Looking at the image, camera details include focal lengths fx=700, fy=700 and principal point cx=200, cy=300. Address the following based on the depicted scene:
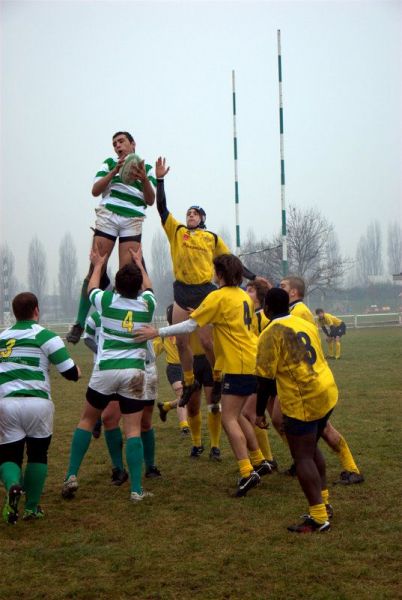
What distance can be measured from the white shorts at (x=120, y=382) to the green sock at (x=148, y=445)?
1.18m

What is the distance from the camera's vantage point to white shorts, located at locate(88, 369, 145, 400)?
675 centimetres

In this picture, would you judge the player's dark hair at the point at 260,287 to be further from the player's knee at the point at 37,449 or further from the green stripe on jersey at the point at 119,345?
the player's knee at the point at 37,449

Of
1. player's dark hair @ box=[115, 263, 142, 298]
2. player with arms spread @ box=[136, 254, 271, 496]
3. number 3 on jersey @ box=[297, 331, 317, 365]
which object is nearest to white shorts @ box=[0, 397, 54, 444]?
player with arms spread @ box=[136, 254, 271, 496]

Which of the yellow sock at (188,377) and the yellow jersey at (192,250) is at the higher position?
the yellow jersey at (192,250)

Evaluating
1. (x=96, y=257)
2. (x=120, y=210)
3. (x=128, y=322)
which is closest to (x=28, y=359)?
(x=128, y=322)

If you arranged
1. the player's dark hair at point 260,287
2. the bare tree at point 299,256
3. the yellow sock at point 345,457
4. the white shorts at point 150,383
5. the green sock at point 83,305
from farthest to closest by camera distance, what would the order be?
1. the bare tree at point 299,256
2. the player's dark hair at point 260,287
3. the green sock at point 83,305
4. the white shorts at point 150,383
5. the yellow sock at point 345,457

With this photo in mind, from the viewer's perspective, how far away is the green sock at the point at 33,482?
6254 mm

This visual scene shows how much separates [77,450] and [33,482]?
2.37 feet

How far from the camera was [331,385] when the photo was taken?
5848 millimetres

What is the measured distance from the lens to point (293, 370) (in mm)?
5688

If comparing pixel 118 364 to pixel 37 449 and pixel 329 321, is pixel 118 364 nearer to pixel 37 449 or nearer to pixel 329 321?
pixel 37 449

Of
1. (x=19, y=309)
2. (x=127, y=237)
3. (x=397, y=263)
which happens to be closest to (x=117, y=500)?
(x=19, y=309)

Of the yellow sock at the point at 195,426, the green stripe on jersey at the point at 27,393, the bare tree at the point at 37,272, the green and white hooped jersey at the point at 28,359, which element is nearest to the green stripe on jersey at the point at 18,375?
the green and white hooped jersey at the point at 28,359

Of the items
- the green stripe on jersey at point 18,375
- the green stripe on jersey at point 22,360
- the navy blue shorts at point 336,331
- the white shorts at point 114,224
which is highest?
the white shorts at point 114,224
